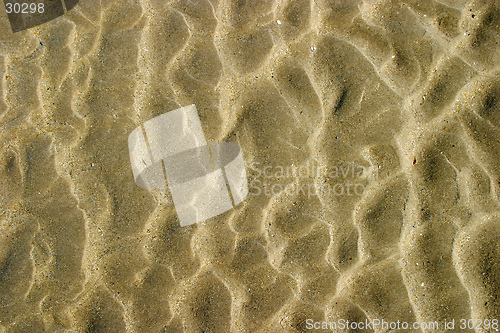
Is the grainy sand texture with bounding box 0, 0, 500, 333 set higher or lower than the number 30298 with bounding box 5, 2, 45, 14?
lower

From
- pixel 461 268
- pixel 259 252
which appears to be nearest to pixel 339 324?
pixel 259 252

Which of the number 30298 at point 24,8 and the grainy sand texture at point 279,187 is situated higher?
the number 30298 at point 24,8

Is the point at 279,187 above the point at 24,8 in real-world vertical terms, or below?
below

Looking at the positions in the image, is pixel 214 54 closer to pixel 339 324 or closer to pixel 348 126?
pixel 348 126
